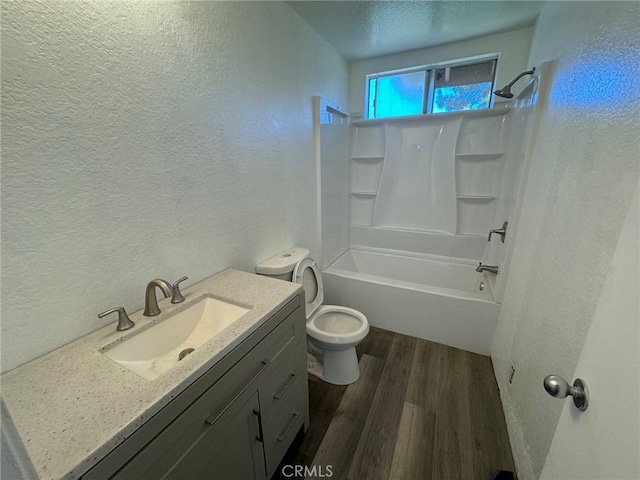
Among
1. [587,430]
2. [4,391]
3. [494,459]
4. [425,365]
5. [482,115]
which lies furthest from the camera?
[482,115]

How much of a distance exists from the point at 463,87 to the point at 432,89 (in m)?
0.28

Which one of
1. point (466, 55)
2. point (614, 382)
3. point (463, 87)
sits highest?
point (466, 55)

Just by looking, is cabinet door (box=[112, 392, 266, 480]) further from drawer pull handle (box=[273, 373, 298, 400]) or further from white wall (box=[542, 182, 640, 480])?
white wall (box=[542, 182, 640, 480])

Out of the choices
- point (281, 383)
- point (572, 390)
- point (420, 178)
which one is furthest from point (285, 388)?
point (420, 178)

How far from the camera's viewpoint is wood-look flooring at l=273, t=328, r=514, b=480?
128 cm

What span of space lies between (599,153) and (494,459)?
1.48 m

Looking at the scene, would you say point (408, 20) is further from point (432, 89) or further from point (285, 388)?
point (285, 388)

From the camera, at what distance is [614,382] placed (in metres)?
0.47

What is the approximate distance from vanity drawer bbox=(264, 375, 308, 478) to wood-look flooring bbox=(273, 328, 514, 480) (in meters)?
0.17

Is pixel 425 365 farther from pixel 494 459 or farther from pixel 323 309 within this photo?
pixel 323 309

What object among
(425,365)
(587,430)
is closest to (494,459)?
(425,365)

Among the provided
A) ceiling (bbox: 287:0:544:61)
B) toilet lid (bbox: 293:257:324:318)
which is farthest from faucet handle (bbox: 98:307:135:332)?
ceiling (bbox: 287:0:544:61)

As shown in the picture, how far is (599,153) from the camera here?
0.87 metres

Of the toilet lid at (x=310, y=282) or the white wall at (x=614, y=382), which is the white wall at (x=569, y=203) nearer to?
the white wall at (x=614, y=382)
